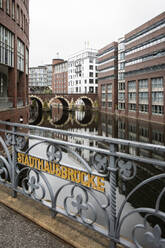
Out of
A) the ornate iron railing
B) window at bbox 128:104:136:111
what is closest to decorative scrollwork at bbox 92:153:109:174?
the ornate iron railing

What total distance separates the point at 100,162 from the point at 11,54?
2008 centimetres

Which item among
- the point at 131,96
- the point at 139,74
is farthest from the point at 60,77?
the point at 139,74

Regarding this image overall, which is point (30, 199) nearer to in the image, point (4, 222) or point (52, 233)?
point (4, 222)

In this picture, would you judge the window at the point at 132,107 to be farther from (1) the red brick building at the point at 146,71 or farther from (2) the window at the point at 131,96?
(2) the window at the point at 131,96

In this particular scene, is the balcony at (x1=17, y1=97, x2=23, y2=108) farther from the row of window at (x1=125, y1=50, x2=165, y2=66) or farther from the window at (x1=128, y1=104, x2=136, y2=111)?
the window at (x1=128, y1=104, x2=136, y2=111)

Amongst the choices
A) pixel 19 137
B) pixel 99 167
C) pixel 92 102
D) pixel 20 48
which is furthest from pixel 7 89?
pixel 92 102

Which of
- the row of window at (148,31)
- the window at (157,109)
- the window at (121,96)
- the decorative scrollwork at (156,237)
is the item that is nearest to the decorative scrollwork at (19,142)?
the decorative scrollwork at (156,237)

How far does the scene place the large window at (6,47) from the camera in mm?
17859

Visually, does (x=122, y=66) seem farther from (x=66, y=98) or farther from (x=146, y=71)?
(x=66, y=98)

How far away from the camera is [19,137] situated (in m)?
3.52

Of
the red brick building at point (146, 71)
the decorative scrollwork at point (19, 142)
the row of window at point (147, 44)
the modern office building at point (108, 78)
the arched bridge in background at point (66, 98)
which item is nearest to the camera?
the decorative scrollwork at point (19, 142)

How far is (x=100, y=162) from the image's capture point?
2.32 metres

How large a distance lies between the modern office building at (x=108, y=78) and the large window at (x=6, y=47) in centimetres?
3697

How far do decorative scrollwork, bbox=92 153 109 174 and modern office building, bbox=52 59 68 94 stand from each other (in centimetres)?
9624
